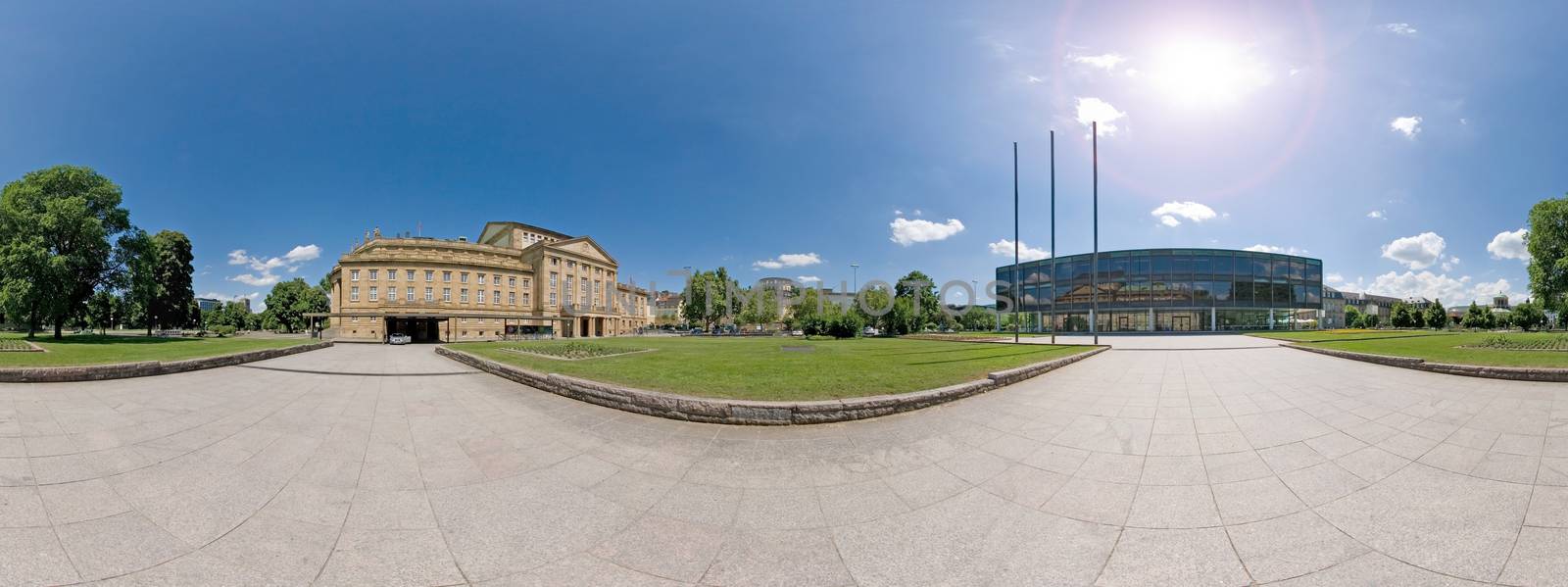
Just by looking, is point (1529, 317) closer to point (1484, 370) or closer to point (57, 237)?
point (1484, 370)

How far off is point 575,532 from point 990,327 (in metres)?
95.1

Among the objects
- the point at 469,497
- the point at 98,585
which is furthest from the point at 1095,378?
the point at 98,585

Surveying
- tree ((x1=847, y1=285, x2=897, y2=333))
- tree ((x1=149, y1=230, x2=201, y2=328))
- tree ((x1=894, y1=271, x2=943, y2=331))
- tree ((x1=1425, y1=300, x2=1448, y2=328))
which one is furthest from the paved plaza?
tree ((x1=1425, y1=300, x2=1448, y2=328))


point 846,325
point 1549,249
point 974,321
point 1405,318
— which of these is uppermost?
point 1549,249

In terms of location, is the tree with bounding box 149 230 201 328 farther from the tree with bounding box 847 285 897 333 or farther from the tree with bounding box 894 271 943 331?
the tree with bounding box 894 271 943 331

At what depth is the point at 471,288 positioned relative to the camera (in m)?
64.3

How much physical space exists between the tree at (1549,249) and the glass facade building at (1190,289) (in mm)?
23785

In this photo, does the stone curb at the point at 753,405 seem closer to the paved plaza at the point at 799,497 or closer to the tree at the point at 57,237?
the paved plaza at the point at 799,497

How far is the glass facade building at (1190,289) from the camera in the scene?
66.5 meters

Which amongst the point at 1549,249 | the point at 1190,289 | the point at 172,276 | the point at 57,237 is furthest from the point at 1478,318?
the point at 172,276

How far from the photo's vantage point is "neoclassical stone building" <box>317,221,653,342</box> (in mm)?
59562

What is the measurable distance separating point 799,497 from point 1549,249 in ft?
238

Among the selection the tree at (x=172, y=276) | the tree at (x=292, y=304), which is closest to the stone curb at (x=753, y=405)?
the tree at (x=172, y=276)

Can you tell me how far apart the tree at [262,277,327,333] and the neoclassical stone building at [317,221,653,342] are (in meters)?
7.66
